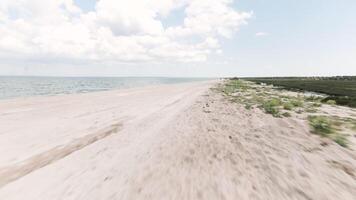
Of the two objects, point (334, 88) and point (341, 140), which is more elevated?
point (341, 140)

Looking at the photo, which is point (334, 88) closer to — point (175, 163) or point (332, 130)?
point (332, 130)

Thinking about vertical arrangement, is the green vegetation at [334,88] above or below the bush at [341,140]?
Result: below

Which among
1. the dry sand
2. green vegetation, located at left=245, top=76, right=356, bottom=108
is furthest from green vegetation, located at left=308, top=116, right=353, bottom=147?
green vegetation, located at left=245, top=76, right=356, bottom=108

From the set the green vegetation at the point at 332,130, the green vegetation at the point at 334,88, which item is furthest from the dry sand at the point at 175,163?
the green vegetation at the point at 334,88

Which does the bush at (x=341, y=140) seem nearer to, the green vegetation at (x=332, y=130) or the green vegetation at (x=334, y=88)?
the green vegetation at (x=332, y=130)

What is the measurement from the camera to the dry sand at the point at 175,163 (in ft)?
15.9

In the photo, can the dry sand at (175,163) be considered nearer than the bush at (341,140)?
Yes

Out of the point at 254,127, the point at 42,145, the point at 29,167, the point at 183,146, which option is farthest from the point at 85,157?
the point at 254,127

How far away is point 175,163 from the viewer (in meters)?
6.39

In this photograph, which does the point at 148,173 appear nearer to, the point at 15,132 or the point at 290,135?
the point at 290,135

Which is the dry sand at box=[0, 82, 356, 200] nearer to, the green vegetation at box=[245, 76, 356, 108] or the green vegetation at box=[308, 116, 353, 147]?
the green vegetation at box=[308, 116, 353, 147]

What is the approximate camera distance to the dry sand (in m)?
4.84

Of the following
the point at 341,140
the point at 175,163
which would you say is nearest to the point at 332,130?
the point at 341,140

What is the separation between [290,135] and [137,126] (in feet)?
22.2
